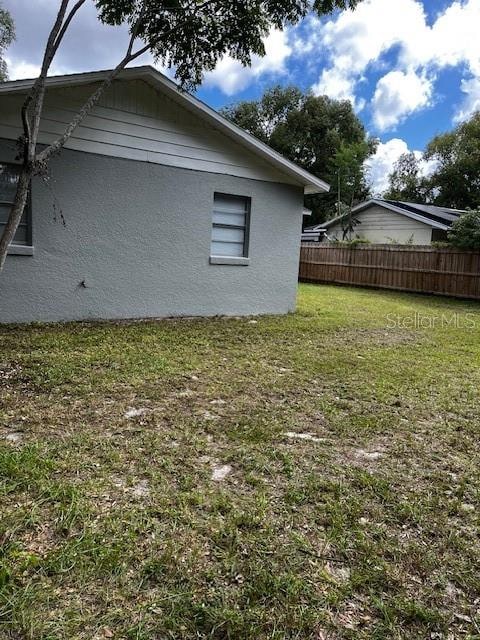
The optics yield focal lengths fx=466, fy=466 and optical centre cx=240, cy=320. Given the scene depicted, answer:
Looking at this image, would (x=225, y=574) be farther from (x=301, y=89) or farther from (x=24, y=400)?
(x=301, y=89)

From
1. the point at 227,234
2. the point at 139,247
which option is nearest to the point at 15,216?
the point at 139,247

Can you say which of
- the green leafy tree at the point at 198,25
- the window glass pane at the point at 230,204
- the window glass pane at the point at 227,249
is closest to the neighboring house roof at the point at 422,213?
the window glass pane at the point at 230,204

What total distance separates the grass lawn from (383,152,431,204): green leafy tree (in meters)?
39.3

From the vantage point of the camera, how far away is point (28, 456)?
289 cm

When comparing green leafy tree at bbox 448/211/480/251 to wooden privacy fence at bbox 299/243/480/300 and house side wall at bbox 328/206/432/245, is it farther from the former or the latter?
house side wall at bbox 328/206/432/245

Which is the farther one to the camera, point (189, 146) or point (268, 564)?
point (189, 146)

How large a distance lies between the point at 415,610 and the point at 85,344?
4.92 meters

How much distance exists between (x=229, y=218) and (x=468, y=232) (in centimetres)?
954

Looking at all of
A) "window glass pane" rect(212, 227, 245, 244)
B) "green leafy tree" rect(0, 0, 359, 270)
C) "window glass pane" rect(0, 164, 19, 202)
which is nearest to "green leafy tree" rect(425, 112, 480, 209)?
"window glass pane" rect(212, 227, 245, 244)

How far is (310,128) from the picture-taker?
119 feet

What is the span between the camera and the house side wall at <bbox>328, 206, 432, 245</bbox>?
20761 millimetres

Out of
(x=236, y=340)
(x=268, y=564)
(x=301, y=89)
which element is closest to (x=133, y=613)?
(x=268, y=564)

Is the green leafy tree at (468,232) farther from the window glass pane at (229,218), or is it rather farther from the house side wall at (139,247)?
the window glass pane at (229,218)

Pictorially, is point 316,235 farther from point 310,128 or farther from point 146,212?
point 146,212
